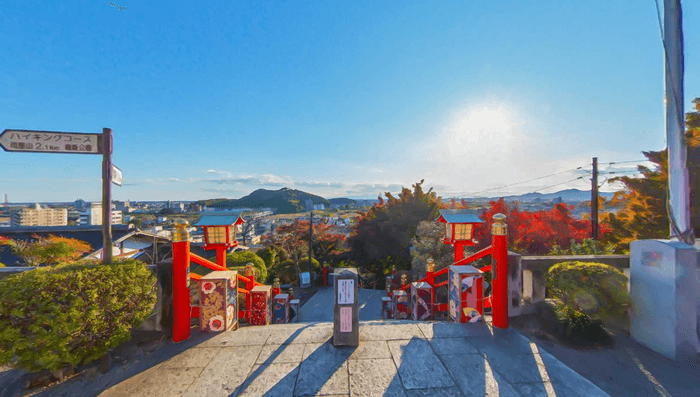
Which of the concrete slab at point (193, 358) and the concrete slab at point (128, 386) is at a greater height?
the concrete slab at point (193, 358)

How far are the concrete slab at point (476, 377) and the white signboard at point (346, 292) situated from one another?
4.79ft

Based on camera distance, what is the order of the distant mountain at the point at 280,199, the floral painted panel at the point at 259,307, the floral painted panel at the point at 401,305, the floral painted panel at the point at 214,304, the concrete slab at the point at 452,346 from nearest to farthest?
1. the concrete slab at the point at 452,346
2. the floral painted panel at the point at 214,304
3. the floral painted panel at the point at 259,307
4. the floral painted panel at the point at 401,305
5. the distant mountain at the point at 280,199

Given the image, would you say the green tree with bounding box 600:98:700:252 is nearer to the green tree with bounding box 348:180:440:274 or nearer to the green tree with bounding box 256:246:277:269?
the green tree with bounding box 348:180:440:274

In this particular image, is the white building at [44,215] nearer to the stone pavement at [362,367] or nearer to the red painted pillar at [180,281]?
the red painted pillar at [180,281]

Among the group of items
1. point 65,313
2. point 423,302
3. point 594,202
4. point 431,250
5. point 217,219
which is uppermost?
point 594,202

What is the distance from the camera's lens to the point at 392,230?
45.2 ft

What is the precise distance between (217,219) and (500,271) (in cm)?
A: 556

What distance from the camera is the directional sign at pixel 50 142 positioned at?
2.97m

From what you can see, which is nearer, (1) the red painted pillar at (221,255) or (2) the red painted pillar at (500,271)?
(2) the red painted pillar at (500,271)

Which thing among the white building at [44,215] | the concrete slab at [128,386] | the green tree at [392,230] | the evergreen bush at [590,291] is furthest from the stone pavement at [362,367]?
the white building at [44,215]

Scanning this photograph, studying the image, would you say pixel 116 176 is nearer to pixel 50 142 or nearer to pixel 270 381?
pixel 50 142

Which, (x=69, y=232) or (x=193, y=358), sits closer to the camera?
(x=193, y=358)

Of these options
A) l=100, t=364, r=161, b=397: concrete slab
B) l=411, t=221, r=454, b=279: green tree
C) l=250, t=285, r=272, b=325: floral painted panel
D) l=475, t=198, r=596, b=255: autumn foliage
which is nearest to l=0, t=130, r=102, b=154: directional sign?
l=100, t=364, r=161, b=397: concrete slab

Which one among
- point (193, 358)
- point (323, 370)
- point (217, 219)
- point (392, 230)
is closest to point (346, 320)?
point (323, 370)
